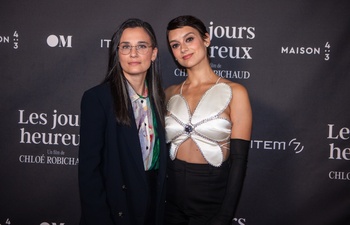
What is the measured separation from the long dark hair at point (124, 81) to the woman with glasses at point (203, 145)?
0.53ft

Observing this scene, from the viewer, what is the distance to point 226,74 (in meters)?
2.61

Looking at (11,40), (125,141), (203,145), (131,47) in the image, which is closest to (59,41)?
(11,40)

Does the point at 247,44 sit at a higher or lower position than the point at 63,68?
higher

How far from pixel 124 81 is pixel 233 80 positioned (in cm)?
119

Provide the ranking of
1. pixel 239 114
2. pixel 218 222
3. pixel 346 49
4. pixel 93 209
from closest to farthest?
pixel 93 209, pixel 218 222, pixel 239 114, pixel 346 49

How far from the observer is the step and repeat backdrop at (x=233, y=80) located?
2.54m

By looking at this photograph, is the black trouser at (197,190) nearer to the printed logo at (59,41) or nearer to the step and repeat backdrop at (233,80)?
the step and repeat backdrop at (233,80)

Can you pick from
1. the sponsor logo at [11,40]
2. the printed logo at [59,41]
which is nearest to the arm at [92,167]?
the printed logo at [59,41]

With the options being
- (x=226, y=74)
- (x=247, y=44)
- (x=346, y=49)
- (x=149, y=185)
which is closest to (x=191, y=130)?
(x=149, y=185)

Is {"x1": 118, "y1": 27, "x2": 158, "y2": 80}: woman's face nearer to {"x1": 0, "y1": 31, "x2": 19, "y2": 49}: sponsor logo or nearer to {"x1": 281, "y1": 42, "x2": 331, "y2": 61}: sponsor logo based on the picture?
{"x1": 281, "y1": 42, "x2": 331, "y2": 61}: sponsor logo

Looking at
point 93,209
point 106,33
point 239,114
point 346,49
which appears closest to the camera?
point 93,209

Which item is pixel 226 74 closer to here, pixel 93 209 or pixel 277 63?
pixel 277 63

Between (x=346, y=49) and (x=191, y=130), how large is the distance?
5.21 feet

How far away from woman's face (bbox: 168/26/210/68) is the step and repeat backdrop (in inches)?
24.5
